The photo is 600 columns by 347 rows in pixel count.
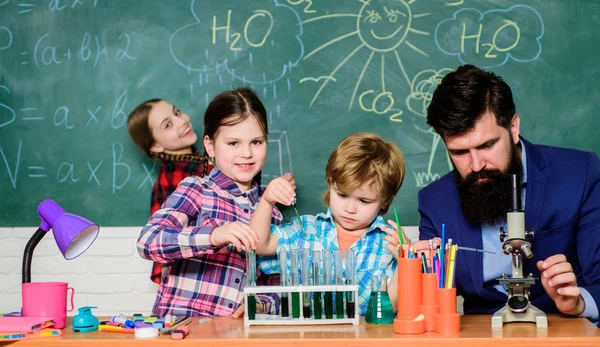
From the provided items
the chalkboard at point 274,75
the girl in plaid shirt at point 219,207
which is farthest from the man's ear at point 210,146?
the chalkboard at point 274,75

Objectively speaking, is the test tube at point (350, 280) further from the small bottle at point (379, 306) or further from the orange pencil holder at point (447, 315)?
the orange pencil holder at point (447, 315)

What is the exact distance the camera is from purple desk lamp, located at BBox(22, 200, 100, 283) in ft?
6.05

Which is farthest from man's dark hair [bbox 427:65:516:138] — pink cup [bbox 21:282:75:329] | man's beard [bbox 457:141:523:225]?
pink cup [bbox 21:282:75:329]

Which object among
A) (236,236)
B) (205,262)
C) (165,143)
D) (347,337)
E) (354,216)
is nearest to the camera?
(347,337)

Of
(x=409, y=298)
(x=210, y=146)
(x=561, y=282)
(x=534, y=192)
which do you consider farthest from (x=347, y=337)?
(x=210, y=146)

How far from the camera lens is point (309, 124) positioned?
3346 mm

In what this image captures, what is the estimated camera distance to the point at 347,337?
1612 mm

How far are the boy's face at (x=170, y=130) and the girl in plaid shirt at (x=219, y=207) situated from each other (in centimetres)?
81

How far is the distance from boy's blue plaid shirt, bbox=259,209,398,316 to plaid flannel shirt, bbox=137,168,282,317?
0.16 meters

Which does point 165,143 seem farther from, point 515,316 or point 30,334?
point 515,316

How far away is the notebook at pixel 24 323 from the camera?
171 centimetres

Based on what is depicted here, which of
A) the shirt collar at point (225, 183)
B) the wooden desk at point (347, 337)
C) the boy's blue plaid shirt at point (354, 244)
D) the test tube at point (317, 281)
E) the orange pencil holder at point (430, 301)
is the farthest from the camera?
the shirt collar at point (225, 183)

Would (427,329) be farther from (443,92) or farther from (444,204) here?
(443,92)

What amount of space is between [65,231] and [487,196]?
1282mm
